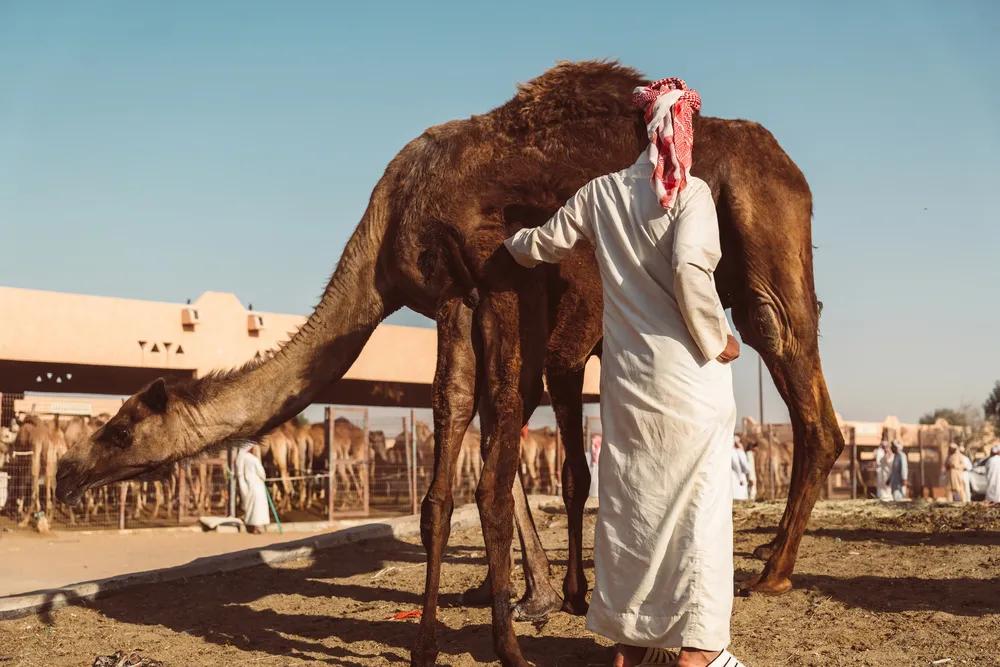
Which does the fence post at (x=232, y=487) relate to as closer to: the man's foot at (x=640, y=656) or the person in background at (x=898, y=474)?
the man's foot at (x=640, y=656)

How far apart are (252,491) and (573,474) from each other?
1440 centimetres

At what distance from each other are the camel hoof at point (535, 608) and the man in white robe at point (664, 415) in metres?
2.05

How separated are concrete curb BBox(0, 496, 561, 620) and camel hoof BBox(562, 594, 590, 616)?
403cm

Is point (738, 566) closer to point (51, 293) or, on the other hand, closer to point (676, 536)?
point (676, 536)

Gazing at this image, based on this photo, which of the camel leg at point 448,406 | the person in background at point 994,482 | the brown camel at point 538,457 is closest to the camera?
the camel leg at point 448,406

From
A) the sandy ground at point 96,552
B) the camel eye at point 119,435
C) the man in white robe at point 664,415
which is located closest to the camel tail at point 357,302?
the camel eye at point 119,435

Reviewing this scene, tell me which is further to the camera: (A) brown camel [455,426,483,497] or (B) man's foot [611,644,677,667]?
(A) brown camel [455,426,483,497]

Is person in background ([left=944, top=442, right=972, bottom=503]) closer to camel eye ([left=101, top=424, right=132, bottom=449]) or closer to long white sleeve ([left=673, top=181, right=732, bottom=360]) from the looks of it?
camel eye ([left=101, top=424, right=132, bottom=449])

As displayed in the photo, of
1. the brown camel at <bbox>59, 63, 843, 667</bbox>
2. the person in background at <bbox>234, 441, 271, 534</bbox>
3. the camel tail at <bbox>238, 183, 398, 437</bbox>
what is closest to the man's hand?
the brown camel at <bbox>59, 63, 843, 667</bbox>

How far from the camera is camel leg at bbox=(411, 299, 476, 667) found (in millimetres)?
5355

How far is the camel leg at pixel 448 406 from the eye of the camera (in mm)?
5355

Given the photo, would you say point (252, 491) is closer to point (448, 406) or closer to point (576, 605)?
point (576, 605)

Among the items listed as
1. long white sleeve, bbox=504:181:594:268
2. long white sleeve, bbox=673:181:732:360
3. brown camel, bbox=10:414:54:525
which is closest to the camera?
long white sleeve, bbox=673:181:732:360

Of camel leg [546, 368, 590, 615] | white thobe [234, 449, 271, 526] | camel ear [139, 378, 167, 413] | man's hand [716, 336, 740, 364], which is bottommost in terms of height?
white thobe [234, 449, 271, 526]
